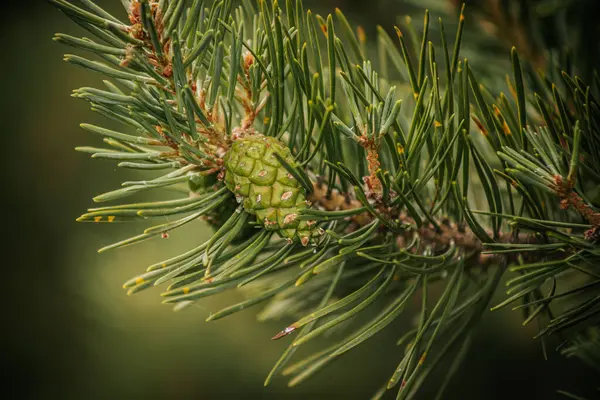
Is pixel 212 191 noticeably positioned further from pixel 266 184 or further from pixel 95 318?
pixel 95 318

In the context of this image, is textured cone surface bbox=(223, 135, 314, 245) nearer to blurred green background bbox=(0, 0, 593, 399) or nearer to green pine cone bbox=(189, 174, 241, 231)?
green pine cone bbox=(189, 174, 241, 231)

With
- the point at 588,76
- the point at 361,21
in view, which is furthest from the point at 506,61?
the point at 361,21

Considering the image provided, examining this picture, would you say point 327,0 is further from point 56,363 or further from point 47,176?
point 56,363

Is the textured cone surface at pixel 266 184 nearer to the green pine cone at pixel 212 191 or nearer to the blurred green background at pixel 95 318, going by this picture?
the green pine cone at pixel 212 191

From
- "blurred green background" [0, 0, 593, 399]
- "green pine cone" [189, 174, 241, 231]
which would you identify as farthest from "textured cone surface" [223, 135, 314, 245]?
"blurred green background" [0, 0, 593, 399]

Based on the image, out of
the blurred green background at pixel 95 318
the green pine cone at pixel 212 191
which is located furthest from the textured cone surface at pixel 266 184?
the blurred green background at pixel 95 318
